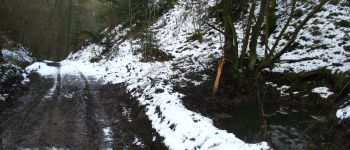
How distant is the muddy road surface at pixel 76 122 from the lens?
977 cm

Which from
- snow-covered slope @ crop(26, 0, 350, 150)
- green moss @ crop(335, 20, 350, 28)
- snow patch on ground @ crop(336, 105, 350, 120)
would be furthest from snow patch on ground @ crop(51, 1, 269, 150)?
green moss @ crop(335, 20, 350, 28)

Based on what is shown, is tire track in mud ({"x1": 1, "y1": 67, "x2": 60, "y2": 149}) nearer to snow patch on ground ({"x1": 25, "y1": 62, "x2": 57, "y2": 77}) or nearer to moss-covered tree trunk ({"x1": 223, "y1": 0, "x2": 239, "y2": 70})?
moss-covered tree trunk ({"x1": 223, "y1": 0, "x2": 239, "y2": 70})

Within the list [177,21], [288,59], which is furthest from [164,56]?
[288,59]

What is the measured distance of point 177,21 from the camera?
26.8 metres

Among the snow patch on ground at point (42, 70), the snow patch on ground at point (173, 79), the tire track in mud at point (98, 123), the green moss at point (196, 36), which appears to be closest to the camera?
the snow patch on ground at point (173, 79)

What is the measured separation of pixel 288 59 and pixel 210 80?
11.1ft

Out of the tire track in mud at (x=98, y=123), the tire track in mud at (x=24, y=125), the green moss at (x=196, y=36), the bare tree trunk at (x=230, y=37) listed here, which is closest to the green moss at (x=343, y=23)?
the bare tree trunk at (x=230, y=37)

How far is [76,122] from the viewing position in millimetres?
11836

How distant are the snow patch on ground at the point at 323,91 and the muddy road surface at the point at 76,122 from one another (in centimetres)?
607

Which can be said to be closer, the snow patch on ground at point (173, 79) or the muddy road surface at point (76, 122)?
the snow patch on ground at point (173, 79)

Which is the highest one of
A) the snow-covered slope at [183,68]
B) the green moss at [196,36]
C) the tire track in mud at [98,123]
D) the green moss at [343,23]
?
the green moss at [343,23]

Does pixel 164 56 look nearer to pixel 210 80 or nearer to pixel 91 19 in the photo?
pixel 210 80

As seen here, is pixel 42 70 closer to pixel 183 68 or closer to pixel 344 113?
pixel 183 68

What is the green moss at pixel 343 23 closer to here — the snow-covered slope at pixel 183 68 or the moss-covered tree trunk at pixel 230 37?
the snow-covered slope at pixel 183 68
